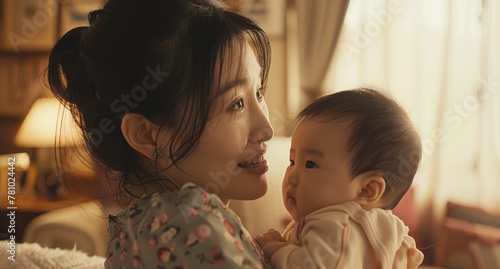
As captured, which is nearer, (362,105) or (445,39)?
(362,105)

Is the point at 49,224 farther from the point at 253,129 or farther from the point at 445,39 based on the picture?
the point at 445,39

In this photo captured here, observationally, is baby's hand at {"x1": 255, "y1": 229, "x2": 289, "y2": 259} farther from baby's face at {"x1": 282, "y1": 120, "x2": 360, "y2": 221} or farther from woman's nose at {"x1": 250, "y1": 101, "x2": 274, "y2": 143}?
woman's nose at {"x1": 250, "y1": 101, "x2": 274, "y2": 143}

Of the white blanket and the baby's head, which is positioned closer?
the baby's head

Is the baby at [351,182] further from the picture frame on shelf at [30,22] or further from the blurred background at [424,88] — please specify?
the picture frame on shelf at [30,22]

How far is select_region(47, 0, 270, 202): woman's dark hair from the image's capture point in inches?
35.1

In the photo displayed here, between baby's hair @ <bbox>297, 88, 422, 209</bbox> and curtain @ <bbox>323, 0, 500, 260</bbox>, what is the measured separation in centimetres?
221

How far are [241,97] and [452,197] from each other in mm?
2775

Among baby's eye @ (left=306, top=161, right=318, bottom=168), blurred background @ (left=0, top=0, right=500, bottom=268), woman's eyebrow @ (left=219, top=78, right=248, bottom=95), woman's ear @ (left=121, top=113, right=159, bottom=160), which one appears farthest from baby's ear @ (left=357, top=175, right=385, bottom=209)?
blurred background @ (left=0, top=0, right=500, bottom=268)

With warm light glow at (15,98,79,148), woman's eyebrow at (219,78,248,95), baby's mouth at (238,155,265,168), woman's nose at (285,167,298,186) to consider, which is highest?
woman's eyebrow at (219,78,248,95)

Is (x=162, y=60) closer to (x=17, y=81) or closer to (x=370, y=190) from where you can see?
→ (x=370, y=190)

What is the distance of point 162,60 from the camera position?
88cm

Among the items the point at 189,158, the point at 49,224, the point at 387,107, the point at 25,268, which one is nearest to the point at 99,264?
the point at 25,268

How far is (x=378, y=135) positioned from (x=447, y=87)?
2.48 metres

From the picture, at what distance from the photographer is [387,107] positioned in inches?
42.6
